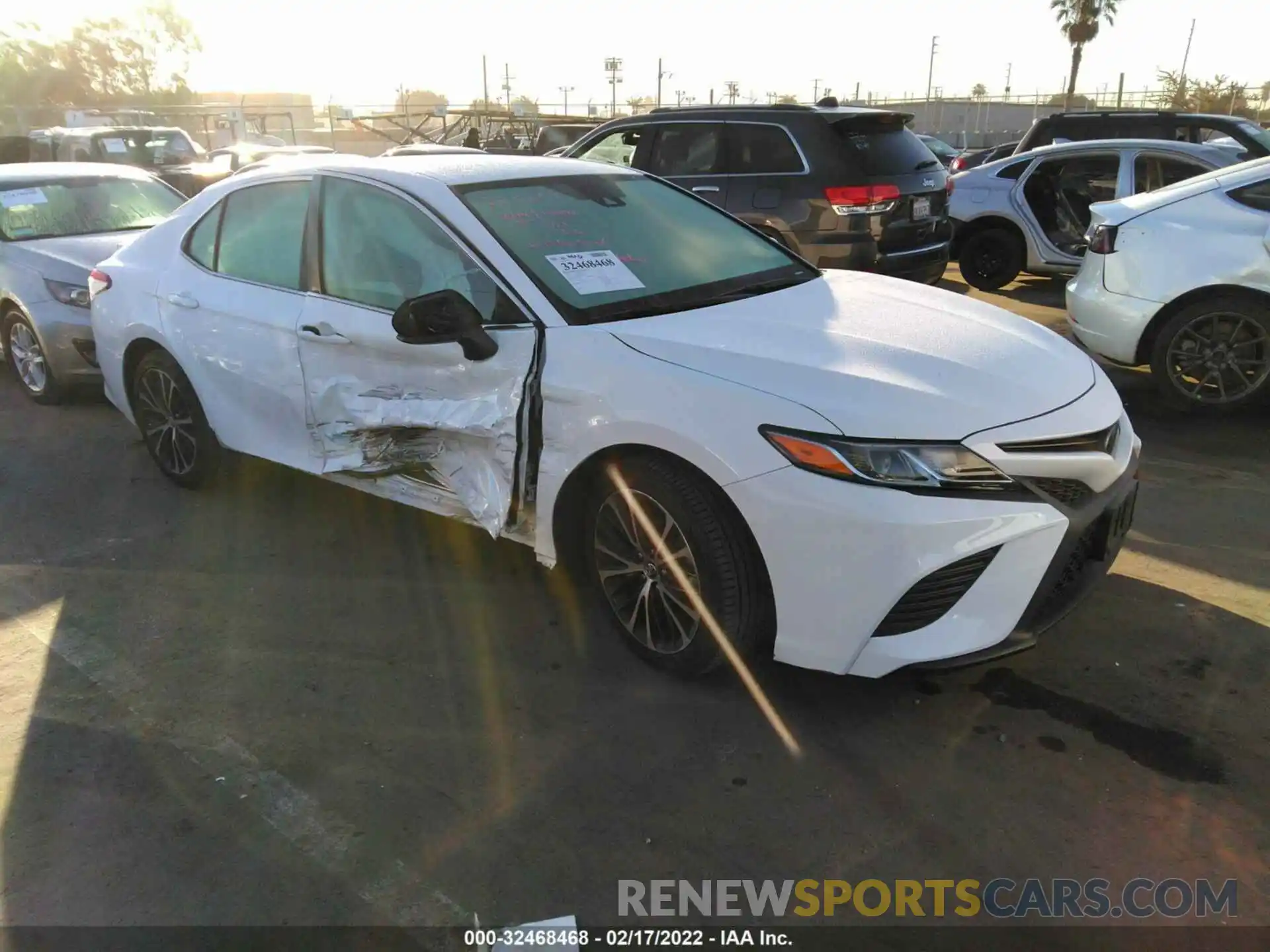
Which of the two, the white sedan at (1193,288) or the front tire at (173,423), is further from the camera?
the white sedan at (1193,288)

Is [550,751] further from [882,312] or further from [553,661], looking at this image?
[882,312]

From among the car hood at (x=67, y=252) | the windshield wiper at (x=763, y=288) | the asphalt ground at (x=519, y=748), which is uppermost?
the windshield wiper at (x=763, y=288)

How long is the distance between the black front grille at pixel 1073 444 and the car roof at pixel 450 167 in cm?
222

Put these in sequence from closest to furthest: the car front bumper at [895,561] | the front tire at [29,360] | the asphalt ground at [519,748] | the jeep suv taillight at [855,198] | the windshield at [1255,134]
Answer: the asphalt ground at [519,748] < the car front bumper at [895,561] < the front tire at [29,360] < the jeep suv taillight at [855,198] < the windshield at [1255,134]

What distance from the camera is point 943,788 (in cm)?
277

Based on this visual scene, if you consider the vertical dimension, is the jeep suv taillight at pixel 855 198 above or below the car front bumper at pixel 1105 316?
above

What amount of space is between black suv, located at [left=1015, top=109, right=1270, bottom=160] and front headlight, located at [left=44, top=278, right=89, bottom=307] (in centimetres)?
947

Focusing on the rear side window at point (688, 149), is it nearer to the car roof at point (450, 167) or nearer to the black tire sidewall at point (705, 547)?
the car roof at point (450, 167)

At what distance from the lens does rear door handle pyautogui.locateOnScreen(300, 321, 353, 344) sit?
151 inches

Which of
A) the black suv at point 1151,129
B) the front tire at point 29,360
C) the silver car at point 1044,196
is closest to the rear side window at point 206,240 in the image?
the front tire at point 29,360

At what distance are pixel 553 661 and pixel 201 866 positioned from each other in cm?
130

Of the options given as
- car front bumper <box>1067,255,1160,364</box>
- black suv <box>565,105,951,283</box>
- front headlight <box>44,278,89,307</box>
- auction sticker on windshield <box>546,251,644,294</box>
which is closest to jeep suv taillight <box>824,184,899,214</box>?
black suv <box>565,105,951,283</box>

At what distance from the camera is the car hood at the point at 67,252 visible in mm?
6562

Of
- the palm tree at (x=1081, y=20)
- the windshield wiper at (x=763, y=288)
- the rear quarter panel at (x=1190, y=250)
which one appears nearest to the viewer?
the windshield wiper at (x=763, y=288)
